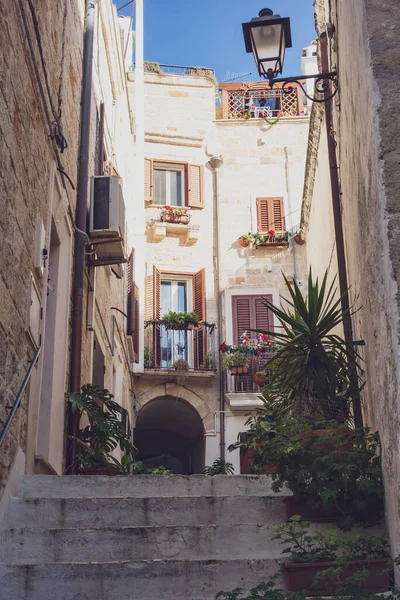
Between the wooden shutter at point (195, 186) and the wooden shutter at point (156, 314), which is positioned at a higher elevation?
the wooden shutter at point (195, 186)

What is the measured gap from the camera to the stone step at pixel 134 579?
14.3 ft

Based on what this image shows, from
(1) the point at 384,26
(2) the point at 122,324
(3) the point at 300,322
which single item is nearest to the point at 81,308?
(3) the point at 300,322

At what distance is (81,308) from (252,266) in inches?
458

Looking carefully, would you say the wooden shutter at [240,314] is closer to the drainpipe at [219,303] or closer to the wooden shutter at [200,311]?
the drainpipe at [219,303]

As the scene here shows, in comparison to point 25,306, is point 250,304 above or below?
above

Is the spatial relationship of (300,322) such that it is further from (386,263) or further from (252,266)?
(252,266)

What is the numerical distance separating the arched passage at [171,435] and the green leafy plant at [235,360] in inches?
52.5

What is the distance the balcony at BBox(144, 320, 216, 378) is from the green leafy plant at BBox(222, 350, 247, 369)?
450 mm

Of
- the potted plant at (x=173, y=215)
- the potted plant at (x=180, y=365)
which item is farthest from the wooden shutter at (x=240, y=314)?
the potted plant at (x=173, y=215)

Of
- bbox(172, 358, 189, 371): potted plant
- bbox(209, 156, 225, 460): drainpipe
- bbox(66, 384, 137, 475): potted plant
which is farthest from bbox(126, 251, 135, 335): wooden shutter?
bbox(66, 384, 137, 475): potted plant

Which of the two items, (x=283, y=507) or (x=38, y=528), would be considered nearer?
(x=38, y=528)

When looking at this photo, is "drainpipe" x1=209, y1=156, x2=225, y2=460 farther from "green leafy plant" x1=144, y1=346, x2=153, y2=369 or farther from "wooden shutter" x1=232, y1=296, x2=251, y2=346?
"green leafy plant" x1=144, y1=346, x2=153, y2=369

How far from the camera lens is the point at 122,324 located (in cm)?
1454

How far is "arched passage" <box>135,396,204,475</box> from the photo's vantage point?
19.0 meters
